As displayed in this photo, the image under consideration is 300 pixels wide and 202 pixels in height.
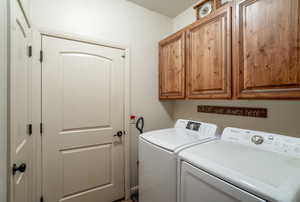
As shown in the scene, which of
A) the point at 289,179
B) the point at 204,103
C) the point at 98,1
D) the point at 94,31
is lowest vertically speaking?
the point at 289,179

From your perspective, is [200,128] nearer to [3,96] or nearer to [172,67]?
[172,67]

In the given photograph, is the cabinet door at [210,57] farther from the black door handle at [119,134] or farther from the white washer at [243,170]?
the black door handle at [119,134]

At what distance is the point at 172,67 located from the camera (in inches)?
76.2

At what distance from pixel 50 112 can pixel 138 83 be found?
110cm

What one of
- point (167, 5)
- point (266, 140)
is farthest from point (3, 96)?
point (167, 5)

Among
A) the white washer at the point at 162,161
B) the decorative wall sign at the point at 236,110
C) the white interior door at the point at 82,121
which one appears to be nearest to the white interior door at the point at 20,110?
the white interior door at the point at 82,121

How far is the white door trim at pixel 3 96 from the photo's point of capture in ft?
2.44

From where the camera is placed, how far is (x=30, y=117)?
1339 millimetres

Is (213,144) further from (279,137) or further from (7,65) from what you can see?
(7,65)

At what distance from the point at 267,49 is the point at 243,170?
2.92ft

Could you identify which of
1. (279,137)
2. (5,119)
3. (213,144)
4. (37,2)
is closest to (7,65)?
(5,119)

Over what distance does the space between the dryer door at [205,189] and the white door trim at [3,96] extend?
3.60ft

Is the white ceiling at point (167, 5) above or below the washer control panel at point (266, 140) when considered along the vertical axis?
above

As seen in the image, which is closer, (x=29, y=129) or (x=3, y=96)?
(x=3, y=96)
